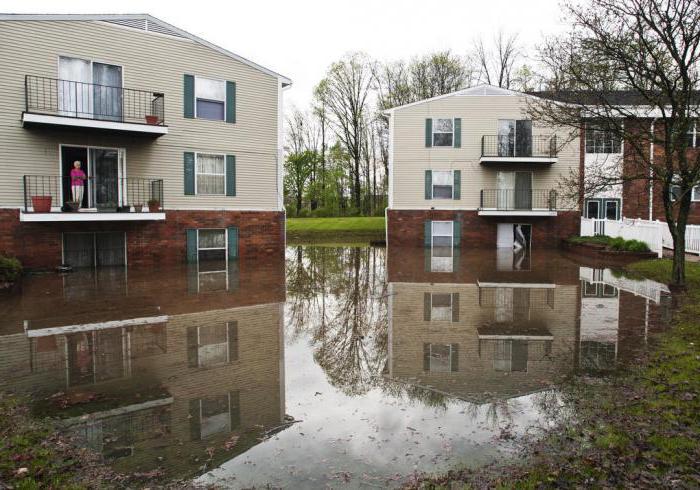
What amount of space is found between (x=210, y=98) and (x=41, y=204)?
23.2 feet

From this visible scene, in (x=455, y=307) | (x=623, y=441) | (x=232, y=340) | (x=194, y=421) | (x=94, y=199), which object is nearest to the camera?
(x=623, y=441)

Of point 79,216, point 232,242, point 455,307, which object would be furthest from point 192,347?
point 232,242

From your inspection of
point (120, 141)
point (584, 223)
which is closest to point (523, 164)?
point (584, 223)

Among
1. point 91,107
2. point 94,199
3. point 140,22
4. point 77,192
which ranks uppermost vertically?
point 140,22

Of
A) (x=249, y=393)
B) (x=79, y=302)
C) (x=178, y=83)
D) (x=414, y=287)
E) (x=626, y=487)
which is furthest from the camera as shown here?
(x=178, y=83)

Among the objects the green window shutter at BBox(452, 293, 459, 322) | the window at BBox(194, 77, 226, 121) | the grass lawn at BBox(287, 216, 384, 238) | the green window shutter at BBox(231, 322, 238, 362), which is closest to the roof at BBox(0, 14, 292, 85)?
the window at BBox(194, 77, 226, 121)

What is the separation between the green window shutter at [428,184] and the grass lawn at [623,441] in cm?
2089

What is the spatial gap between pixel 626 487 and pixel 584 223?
2456cm

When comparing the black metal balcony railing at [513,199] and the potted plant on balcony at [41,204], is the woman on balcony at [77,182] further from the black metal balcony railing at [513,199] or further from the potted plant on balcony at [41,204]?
the black metal balcony railing at [513,199]

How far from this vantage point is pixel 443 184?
2720 cm

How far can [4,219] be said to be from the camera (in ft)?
51.4

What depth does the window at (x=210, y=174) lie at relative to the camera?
19.5 m

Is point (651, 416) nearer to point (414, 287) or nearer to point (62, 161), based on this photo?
point (414, 287)

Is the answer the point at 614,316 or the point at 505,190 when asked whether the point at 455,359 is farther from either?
the point at 505,190
